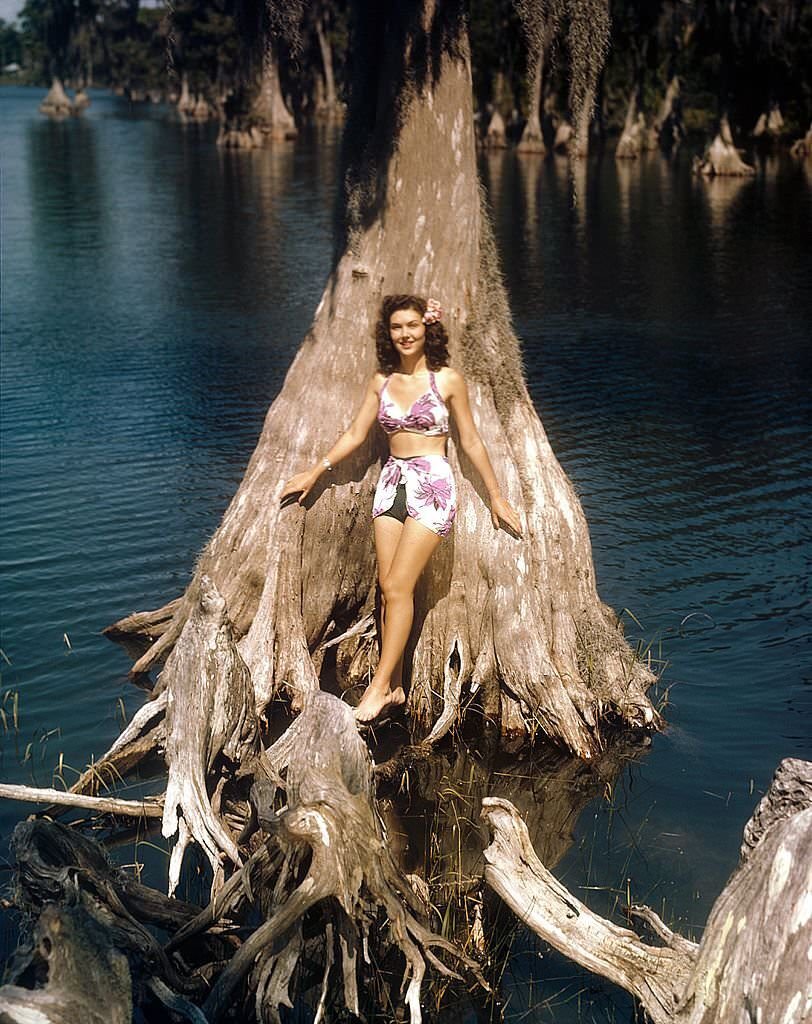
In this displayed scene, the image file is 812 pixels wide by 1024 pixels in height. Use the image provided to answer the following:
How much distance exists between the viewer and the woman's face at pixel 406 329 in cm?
784

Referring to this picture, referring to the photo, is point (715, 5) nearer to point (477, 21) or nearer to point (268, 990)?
point (477, 21)

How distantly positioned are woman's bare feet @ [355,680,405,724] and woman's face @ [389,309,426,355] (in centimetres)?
199

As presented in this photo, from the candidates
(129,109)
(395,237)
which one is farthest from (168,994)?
(129,109)

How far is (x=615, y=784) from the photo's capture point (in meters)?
8.05

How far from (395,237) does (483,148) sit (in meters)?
57.8

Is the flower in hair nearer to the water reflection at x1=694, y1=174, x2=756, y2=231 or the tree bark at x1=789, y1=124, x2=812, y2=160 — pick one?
the water reflection at x1=694, y1=174, x2=756, y2=231

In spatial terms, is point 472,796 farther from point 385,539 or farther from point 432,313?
point 432,313

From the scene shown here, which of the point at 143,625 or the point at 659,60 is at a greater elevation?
the point at 659,60

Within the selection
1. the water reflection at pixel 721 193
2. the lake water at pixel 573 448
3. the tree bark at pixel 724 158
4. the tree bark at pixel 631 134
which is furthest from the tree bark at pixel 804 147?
the lake water at pixel 573 448

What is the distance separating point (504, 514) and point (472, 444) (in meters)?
0.46

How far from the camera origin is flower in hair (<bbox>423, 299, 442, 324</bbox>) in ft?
25.9

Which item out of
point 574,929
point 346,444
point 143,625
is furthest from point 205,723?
point 143,625

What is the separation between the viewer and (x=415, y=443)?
26.3 ft

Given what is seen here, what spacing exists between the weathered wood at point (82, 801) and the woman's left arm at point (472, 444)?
264 centimetres
